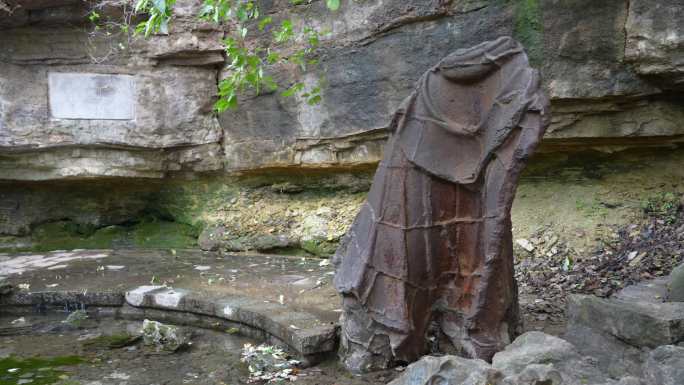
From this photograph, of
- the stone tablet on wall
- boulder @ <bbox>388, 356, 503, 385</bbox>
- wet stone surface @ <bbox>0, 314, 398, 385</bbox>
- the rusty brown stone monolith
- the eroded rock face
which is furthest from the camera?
the stone tablet on wall

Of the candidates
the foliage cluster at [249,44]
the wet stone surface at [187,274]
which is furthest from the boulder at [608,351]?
the foliage cluster at [249,44]

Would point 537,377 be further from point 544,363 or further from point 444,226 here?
point 444,226

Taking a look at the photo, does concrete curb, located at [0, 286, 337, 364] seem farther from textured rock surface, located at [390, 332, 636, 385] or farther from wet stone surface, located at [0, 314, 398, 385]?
textured rock surface, located at [390, 332, 636, 385]

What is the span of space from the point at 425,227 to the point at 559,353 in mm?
894

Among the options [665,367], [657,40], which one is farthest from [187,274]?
[657,40]

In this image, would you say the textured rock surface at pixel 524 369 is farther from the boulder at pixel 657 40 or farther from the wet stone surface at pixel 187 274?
the boulder at pixel 657 40

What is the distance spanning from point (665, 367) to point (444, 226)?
45.2 inches

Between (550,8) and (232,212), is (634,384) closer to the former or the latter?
(550,8)

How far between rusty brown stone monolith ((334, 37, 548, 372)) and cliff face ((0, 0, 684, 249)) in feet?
7.98

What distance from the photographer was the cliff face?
15.6 ft

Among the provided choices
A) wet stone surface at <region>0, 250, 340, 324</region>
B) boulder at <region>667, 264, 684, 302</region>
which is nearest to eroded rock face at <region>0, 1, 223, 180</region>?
wet stone surface at <region>0, 250, 340, 324</region>

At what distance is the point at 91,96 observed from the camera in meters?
6.71

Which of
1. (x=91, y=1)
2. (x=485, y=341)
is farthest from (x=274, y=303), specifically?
(x=91, y=1)

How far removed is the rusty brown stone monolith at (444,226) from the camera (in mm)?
2592
